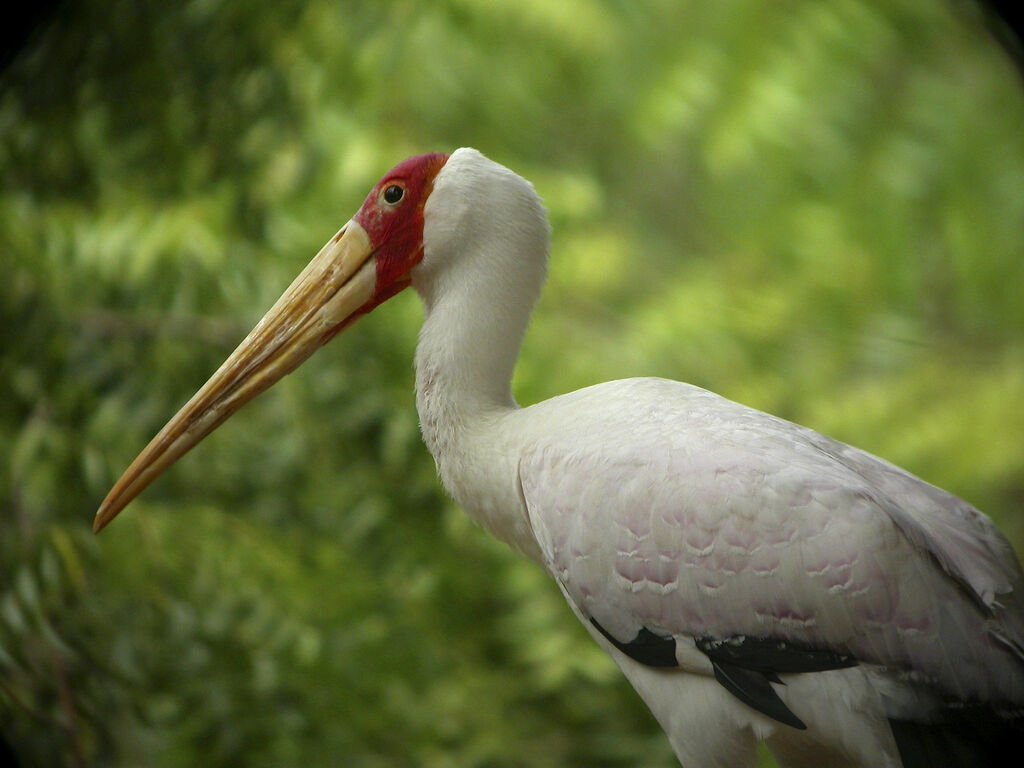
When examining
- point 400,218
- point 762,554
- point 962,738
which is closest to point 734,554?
point 762,554

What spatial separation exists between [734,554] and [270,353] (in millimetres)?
527

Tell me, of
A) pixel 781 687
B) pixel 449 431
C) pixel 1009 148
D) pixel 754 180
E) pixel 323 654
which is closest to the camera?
pixel 781 687

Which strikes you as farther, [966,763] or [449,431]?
[449,431]

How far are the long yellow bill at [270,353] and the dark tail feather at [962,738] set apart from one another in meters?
0.67

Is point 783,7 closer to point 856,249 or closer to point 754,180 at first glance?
point 754,180

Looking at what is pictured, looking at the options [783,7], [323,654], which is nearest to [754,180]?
[783,7]

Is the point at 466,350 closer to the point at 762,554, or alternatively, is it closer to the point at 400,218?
the point at 400,218

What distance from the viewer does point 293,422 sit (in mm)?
1716

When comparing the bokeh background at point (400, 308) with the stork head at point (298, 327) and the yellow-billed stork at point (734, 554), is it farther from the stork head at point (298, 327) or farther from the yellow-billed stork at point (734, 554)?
the yellow-billed stork at point (734, 554)

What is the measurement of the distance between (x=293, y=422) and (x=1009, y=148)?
1.18 m

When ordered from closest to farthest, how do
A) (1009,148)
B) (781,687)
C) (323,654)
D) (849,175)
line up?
(781,687), (1009,148), (849,175), (323,654)

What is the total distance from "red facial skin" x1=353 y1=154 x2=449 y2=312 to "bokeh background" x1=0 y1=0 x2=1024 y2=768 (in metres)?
0.53

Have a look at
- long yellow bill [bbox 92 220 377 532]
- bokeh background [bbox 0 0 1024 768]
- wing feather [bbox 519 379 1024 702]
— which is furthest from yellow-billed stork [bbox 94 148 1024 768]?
bokeh background [bbox 0 0 1024 768]

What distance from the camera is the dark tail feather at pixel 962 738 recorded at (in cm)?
85
